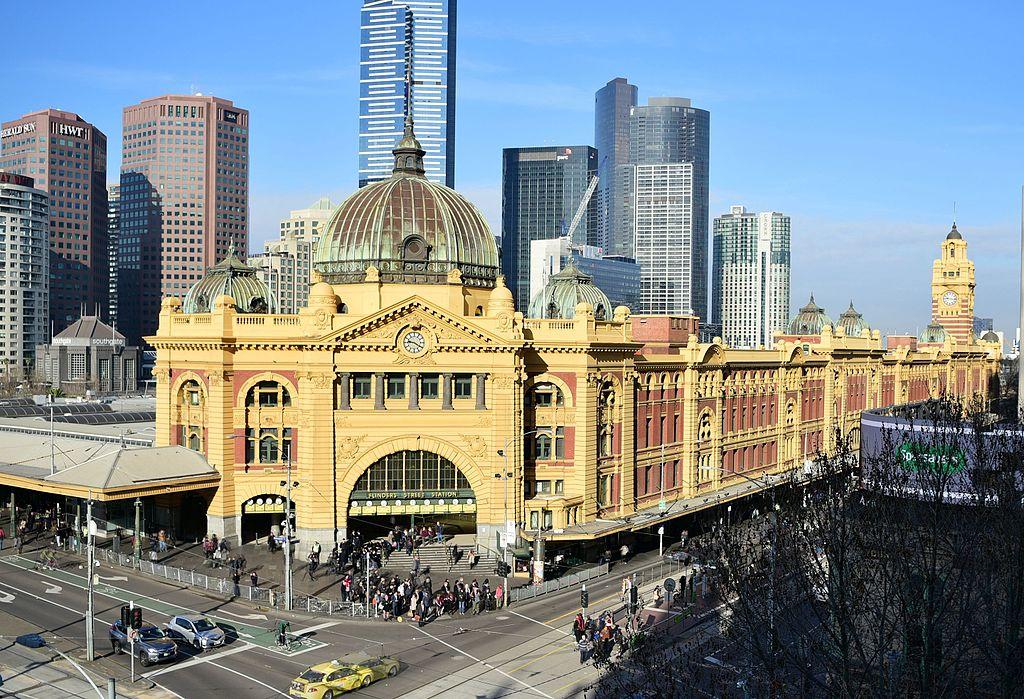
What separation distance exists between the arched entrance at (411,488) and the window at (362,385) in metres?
4.52

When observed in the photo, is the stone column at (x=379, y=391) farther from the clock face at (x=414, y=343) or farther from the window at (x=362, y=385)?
the clock face at (x=414, y=343)

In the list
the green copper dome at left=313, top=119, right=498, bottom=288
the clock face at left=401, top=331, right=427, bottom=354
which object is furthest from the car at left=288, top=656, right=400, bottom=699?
the green copper dome at left=313, top=119, right=498, bottom=288

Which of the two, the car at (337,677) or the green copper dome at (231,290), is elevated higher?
the green copper dome at (231,290)

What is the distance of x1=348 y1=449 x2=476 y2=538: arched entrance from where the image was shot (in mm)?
73125

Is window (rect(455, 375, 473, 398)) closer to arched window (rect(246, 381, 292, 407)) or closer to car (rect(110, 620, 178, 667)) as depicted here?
arched window (rect(246, 381, 292, 407))

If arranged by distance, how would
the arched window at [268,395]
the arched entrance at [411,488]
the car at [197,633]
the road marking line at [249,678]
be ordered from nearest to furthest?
the road marking line at [249,678]
the car at [197,633]
the arched entrance at [411,488]
the arched window at [268,395]

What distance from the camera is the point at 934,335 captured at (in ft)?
604

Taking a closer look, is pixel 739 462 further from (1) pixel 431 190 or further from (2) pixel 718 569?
(2) pixel 718 569

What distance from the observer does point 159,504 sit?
77.2 meters

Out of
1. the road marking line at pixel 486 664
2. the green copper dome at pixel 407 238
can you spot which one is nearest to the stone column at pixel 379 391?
the green copper dome at pixel 407 238

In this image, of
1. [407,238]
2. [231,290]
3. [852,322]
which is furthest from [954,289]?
[231,290]

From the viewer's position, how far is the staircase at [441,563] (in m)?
68.8

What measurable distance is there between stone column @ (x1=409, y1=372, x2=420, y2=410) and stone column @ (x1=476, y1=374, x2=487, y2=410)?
4.14 metres

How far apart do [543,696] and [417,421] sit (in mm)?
29840
